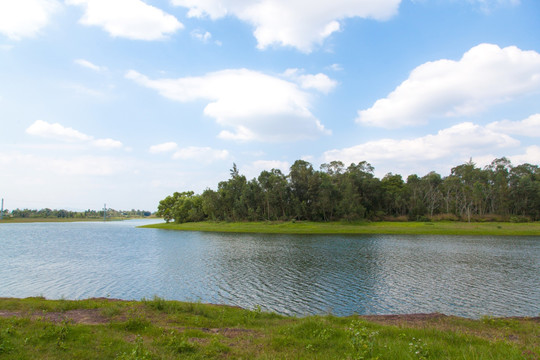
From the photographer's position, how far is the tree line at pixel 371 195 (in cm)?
10681

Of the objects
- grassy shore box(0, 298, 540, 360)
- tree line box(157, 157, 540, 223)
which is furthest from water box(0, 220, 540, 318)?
tree line box(157, 157, 540, 223)

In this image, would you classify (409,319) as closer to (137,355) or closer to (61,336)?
(137,355)

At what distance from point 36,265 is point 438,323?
42645mm

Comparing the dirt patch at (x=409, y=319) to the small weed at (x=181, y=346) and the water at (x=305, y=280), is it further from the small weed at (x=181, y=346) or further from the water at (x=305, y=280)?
the small weed at (x=181, y=346)

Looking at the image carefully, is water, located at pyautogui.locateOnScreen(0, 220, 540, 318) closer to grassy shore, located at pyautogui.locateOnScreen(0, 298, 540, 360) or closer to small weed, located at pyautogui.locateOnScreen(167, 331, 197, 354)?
grassy shore, located at pyautogui.locateOnScreen(0, 298, 540, 360)

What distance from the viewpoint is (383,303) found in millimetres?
21250

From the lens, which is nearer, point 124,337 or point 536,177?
point 124,337

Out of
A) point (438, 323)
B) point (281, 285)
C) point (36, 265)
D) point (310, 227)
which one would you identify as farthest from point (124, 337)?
point (310, 227)

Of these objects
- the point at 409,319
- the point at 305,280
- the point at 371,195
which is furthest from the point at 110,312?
the point at 371,195

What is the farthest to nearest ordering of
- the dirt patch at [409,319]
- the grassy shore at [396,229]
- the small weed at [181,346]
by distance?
the grassy shore at [396,229]
the dirt patch at [409,319]
the small weed at [181,346]

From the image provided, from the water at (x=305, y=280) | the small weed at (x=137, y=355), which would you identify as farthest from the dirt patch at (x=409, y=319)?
the small weed at (x=137, y=355)

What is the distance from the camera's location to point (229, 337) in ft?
37.7

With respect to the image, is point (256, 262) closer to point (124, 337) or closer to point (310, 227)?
point (124, 337)

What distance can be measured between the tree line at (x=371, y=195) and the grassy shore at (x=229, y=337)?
8932cm
